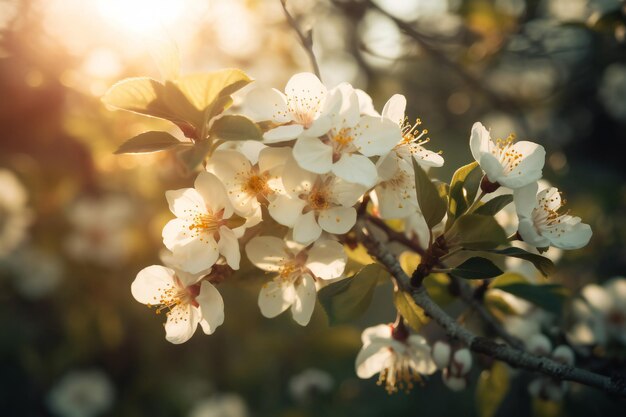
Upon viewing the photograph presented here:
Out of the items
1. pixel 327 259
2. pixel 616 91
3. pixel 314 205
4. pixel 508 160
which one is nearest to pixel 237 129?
pixel 314 205

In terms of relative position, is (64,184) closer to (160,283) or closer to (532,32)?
(160,283)

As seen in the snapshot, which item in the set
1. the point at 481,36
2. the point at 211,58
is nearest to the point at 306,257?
the point at 481,36

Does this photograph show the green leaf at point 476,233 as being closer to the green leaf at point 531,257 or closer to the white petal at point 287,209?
the green leaf at point 531,257

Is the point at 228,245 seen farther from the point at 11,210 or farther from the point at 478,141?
the point at 11,210

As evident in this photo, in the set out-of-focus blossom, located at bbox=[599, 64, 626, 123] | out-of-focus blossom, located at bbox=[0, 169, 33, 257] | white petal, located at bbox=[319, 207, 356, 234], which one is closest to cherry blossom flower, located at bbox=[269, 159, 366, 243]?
white petal, located at bbox=[319, 207, 356, 234]

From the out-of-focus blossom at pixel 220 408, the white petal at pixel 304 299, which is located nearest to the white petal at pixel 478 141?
the white petal at pixel 304 299

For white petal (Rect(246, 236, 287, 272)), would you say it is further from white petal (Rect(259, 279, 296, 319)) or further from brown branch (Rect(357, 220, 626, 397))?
brown branch (Rect(357, 220, 626, 397))
